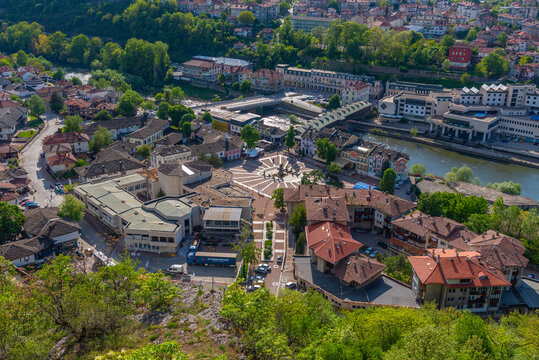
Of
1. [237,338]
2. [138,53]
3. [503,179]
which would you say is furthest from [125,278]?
[138,53]

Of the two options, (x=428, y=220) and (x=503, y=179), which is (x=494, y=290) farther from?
(x=503, y=179)

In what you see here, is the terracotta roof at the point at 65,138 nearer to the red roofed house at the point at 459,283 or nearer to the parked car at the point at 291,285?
the parked car at the point at 291,285

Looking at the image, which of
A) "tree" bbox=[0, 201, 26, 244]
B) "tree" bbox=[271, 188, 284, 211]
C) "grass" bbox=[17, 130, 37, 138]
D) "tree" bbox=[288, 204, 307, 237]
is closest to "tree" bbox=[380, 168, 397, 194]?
"tree" bbox=[271, 188, 284, 211]

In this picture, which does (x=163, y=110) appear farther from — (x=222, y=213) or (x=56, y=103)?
(x=222, y=213)

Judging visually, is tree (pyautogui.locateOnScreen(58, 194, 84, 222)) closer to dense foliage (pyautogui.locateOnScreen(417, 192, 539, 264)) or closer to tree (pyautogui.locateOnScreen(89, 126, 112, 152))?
tree (pyautogui.locateOnScreen(89, 126, 112, 152))

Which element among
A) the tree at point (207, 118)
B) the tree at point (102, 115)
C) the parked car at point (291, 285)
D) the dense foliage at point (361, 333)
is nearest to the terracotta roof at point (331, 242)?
the parked car at point (291, 285)

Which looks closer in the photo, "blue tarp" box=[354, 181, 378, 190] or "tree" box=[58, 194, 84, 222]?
"tree" box=[58, 194, 84, 222]
